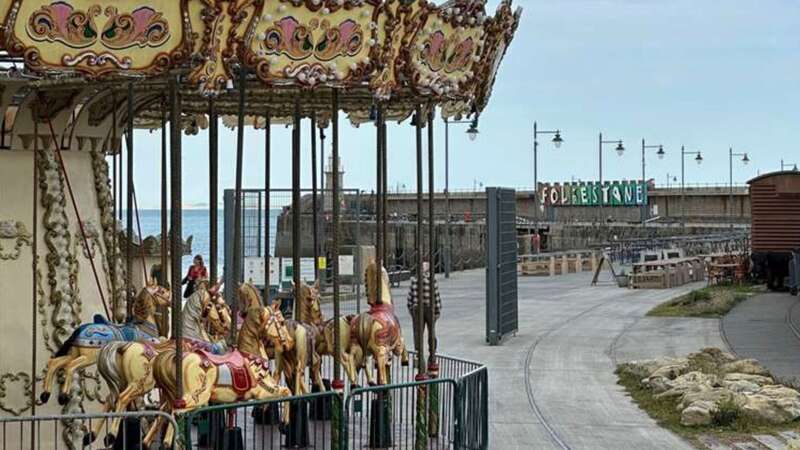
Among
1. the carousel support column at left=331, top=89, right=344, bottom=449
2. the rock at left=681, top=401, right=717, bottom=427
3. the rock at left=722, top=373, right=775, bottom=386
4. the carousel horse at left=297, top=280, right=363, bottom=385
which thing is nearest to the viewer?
the carousel support column at left=331, top=89, right=344, bottom=449

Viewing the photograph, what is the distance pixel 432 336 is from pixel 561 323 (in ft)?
65.3

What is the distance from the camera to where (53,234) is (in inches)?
527

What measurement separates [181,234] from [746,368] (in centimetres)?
1442

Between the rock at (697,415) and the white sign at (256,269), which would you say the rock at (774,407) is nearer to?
the rock at (697,415)

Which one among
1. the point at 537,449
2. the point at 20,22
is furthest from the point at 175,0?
the point at 537,449

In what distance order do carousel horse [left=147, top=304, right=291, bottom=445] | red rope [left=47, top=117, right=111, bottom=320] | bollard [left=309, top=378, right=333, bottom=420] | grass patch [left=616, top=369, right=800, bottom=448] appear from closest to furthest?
carousel horse [left=147, top=304, right=291, bottom=445] < red rope [left=47, top=117, right=111, bottom=320] < bollard [left=309, top=378, right=333, bottom=420] < grass patch [left=616, top=369, right=800, bottom=448]

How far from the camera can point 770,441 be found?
17750 millimetres

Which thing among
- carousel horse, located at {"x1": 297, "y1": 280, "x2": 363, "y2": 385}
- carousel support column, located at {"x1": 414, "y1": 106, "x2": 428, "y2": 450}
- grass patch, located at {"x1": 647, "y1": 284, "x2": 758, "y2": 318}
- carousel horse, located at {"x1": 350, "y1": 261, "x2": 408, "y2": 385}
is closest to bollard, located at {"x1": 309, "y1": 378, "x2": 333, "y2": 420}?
carousel horse, located at {"x1": 297, "y1": 280, "x2": 363, "y2": 385}

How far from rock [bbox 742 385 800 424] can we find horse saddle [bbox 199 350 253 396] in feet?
31.7

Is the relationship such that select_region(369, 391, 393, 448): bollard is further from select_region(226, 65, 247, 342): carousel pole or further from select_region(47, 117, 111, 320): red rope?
select_region(47, 117, 111, 320): red rope

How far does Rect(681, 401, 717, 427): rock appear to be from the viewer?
19062 millimetres

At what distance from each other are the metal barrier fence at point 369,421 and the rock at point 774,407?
19.6 feet

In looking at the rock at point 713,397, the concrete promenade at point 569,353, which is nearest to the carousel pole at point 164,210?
the concrete promenade at point 569,353

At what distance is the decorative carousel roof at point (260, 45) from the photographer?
10.3 m
